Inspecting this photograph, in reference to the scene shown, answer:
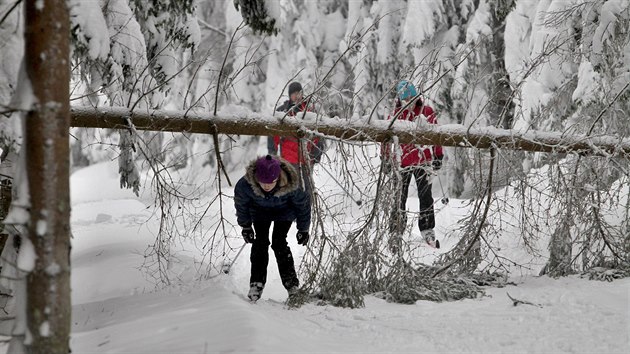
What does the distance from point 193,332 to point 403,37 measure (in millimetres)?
10078

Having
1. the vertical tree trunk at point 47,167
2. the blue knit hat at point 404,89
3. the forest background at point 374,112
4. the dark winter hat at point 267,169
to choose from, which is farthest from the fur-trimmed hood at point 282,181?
the vertical tree trunk at point 47,167

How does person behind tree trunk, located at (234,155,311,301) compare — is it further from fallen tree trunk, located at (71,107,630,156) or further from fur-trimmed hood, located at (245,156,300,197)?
fallen tree trunk, located at (71,107,630,156)

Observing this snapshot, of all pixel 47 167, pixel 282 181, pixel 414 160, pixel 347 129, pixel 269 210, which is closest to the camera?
pixel 47 167

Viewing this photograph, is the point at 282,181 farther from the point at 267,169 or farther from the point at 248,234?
the point at 248,234

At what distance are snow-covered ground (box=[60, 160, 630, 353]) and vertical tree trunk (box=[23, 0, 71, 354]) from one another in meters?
1.17

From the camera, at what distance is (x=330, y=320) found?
5.86m

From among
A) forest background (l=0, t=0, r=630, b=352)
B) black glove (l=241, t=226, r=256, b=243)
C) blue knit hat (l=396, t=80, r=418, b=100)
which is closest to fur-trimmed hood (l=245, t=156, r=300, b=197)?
forest background (l=0, t=0, r=630, b=352)

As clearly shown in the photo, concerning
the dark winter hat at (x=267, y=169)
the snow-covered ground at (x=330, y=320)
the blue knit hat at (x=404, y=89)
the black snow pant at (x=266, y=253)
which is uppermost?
the blue knit hat at (x=404, y=89)

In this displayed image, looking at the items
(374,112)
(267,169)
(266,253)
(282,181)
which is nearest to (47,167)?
(267,169)

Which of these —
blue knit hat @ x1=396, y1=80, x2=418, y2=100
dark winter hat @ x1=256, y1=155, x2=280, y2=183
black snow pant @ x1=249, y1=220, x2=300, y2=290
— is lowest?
black snow pant @ x1=249, y1=220, x2=300, y2=290

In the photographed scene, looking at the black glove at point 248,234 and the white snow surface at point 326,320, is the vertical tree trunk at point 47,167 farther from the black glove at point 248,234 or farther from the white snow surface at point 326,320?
the black glove at point 248,234

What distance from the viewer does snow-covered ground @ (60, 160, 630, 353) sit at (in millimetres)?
4789

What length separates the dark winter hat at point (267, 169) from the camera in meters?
6.29

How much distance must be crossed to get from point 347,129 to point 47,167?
11.3 ft
